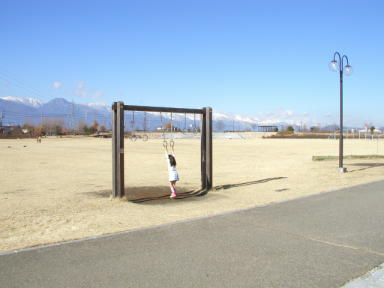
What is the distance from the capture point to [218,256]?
5348 mm

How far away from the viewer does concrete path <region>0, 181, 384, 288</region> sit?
4.54 meters

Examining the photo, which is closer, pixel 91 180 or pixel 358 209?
pixel 358 209

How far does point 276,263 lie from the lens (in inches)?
199

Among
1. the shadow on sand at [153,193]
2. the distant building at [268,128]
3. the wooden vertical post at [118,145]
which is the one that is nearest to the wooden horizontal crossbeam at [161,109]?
the wooden vertical post at [118,145]

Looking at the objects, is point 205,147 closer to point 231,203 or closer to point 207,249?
point 231,203

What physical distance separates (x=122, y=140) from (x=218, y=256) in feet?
17.4

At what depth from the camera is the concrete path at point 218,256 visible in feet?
14.9

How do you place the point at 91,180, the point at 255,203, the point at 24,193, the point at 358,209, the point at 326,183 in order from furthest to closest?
1. the point at 91,180
2. the point at 326,183
3. the point at 24,193
4. the point at 255,203
5. the point at 358,209

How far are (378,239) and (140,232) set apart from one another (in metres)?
3.44

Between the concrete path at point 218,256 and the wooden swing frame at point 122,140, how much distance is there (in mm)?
3417

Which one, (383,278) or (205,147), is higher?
(205,147)

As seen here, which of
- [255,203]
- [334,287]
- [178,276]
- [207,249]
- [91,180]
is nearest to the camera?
[334,287]

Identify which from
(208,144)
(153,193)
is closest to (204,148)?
(208,144)

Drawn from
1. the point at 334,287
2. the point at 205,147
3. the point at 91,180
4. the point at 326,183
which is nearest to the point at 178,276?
the point at 334,287
